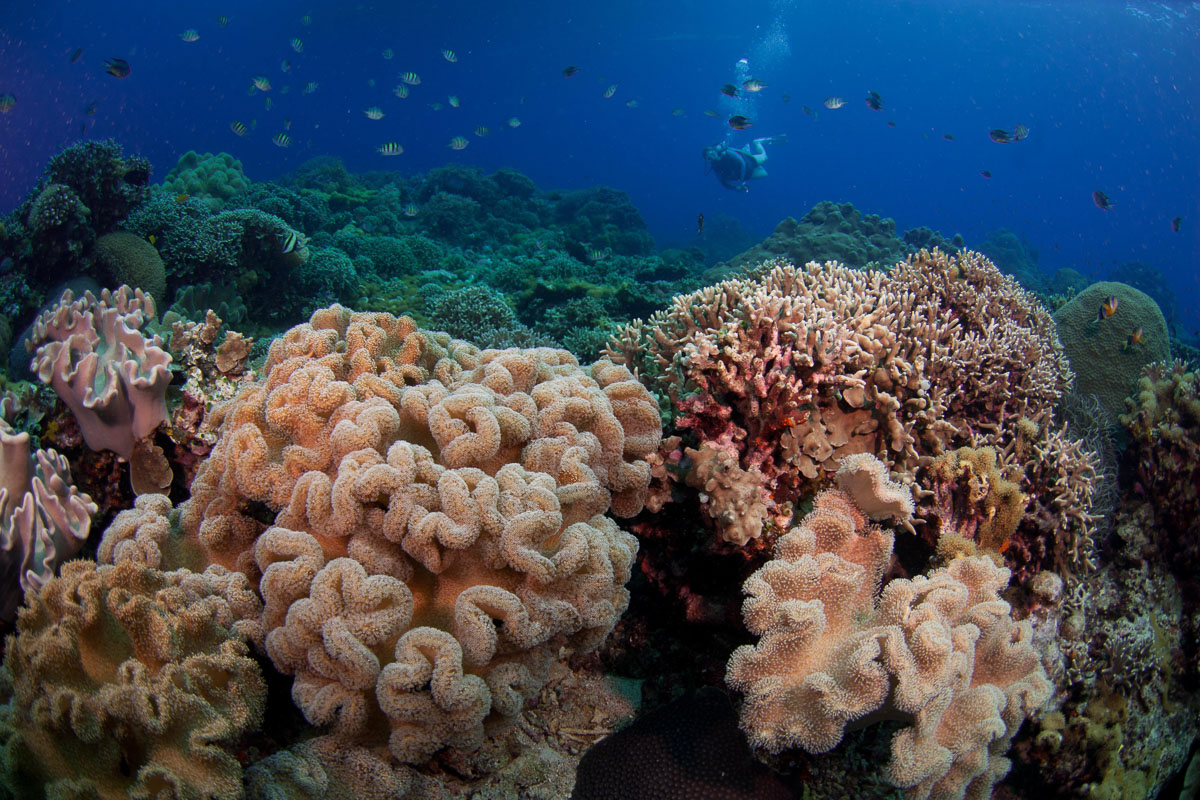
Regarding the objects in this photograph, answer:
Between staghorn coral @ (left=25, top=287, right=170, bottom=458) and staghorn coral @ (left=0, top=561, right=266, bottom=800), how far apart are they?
1532 millimetres

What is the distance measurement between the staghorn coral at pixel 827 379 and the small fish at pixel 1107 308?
4.38m

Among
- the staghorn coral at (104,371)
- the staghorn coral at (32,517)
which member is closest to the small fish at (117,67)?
the staghorn coral at (104,371)

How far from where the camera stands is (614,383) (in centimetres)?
330

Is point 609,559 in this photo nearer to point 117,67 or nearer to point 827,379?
point 827,379

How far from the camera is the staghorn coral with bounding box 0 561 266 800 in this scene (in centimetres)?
180

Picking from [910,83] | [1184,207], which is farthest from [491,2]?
[1184,207]

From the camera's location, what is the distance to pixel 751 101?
4144 inches

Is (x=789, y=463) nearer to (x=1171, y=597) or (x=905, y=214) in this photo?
(x=1171, y=597)

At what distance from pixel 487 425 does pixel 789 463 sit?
1.82 m

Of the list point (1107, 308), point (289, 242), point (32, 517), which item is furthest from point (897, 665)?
point (289, 242)

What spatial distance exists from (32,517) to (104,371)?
41.5 inches

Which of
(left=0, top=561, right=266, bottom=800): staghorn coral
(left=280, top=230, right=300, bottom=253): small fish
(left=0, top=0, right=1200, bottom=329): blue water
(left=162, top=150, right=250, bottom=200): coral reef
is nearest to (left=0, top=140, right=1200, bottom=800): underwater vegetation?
(left=0, top=561, right=266, bottom=800): staghorn coral

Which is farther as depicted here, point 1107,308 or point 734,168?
point 734,168

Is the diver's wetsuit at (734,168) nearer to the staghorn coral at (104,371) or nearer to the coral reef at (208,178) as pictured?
the coral reef at (208,178)
